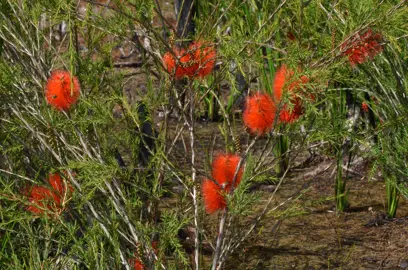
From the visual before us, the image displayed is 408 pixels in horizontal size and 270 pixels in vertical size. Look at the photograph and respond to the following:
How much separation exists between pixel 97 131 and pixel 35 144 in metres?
0.34

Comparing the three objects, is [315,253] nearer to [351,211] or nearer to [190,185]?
[351,211]

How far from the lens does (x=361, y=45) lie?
2.44 metres

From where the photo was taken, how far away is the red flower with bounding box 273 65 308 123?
235cm

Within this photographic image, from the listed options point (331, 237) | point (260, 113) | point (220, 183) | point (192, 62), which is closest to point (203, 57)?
point (192, 62)

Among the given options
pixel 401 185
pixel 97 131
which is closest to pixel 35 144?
pixel 97 131

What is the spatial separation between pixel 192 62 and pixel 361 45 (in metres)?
0.49

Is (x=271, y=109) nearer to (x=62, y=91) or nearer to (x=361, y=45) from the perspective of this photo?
(x=361, y=45)

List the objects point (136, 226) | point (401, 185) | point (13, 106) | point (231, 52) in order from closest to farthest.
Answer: point (231, 52), point (136, 226), point (13, 106), point (401, 185)

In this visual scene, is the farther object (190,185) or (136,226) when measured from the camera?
(190,185)

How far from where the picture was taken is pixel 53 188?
2869 millimetres

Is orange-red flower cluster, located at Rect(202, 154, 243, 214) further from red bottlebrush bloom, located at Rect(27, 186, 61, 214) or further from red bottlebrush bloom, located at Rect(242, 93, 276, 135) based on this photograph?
red bottlebrush bloom, located at Rect(27, 186, 61, 214)

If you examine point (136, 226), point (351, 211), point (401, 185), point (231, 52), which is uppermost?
point (231, 52)

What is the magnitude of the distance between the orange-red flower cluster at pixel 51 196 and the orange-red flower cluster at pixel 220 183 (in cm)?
47

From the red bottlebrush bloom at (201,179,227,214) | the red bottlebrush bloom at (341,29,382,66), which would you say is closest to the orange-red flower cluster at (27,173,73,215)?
the red bottlebrush bloom at (201,179,227,214)
